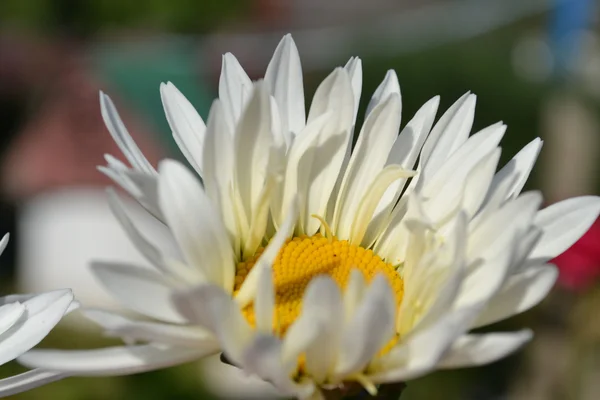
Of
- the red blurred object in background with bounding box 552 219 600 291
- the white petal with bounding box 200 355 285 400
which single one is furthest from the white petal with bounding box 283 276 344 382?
the white petal with bounding box 200 355 285 400

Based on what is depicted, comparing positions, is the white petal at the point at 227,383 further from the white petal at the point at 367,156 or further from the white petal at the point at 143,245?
the white petal at the point at 143,245

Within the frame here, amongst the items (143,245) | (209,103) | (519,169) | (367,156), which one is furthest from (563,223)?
(209,103)

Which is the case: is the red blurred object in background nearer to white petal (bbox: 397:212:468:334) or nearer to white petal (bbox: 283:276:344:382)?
white petal (bbox: 397:212:468:334)

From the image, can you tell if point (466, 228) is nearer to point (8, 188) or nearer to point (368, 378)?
point (368, 378)

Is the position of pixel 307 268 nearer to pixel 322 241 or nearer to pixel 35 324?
pixel 322 241

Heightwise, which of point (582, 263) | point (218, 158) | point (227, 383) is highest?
point (218, 158)

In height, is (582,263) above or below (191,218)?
below

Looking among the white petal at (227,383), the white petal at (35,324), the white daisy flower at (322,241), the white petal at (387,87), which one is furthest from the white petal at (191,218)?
the white petal at (227,383)
